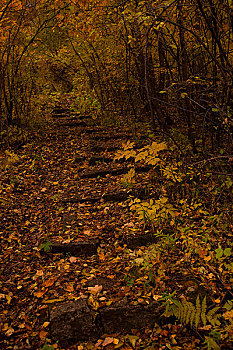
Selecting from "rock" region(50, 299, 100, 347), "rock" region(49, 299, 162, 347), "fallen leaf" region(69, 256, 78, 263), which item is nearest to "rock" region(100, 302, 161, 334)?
"rock" region(49, 299, 162, 347)

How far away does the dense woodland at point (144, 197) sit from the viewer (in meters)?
2.87

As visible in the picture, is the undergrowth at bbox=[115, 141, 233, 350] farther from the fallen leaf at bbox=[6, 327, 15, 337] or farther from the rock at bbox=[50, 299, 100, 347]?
the fallen leaf at bbox=[6, 327, 15, 337]

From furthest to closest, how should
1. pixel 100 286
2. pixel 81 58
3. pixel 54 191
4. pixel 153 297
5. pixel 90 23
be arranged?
1. pixel 81 58
2. pixel 90 23
3. pixel 54 191
4. pixel 100 286
5. pixel 153 297

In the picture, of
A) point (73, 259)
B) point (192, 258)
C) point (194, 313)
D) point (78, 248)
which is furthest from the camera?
point (78, 248)

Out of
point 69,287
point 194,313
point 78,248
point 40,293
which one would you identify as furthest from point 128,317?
point 78,248

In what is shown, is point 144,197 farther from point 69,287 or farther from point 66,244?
point 69,287

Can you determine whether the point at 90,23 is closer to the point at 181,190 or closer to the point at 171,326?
the point at 181,190

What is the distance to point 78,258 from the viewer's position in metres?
3.98

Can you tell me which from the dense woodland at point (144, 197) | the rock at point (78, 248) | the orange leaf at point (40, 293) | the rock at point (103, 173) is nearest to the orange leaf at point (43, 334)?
the dense woodland at point (144, 197)

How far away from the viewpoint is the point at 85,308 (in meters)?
3.00

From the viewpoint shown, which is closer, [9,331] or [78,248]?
[9,331]

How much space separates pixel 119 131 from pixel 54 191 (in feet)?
10.9

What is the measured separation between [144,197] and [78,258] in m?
1.63

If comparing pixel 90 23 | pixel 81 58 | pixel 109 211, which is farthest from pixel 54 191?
pixel 81 58
